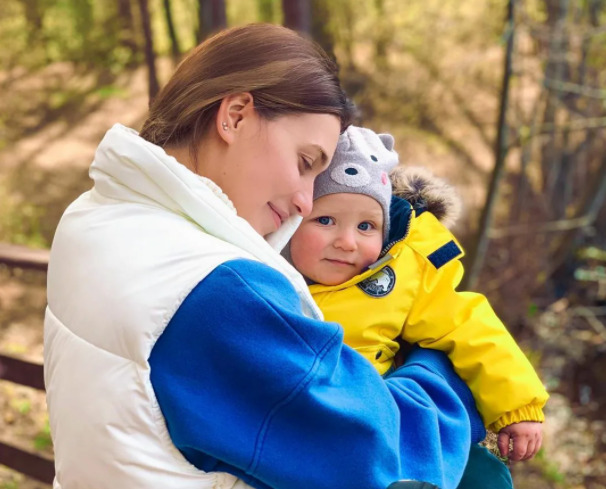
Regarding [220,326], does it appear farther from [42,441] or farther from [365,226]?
[42,441]

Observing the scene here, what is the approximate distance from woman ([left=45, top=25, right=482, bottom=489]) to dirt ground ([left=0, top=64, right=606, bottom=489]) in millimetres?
1913

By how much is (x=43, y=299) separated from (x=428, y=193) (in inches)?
229

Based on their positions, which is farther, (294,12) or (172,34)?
(172,34)

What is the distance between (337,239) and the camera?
172 cm

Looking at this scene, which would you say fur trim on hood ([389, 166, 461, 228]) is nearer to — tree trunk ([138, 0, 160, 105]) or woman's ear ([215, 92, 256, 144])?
woman's ear ([215, 92, 256, 144])

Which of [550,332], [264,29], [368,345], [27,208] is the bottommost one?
[550,332]

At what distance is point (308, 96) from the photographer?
4.50ft

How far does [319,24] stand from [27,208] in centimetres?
431

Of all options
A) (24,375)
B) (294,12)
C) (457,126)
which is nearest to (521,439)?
(24,375)

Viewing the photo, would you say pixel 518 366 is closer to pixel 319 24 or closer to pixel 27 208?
pixel 27 208

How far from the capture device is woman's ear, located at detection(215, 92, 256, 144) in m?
1.35

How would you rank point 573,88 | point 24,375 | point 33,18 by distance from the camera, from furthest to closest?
point 33,18, point 573,88, point 24,375

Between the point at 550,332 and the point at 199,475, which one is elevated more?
the point at 199,475

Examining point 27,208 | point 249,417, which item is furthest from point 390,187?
point 27,208
